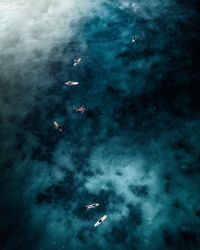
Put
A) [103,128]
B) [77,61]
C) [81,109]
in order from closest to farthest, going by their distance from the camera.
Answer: [103,128]
[81,109]
[77,61]

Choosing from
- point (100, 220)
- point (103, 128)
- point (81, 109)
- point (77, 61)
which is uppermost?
point (77, 61)

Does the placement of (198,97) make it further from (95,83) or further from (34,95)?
(34,95)

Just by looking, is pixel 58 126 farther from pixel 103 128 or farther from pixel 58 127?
pixel 103 128

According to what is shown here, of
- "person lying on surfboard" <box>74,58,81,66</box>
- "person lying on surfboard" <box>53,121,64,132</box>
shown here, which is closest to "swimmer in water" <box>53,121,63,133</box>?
"person lying on surfboard" <box>53,121,64,132</box>

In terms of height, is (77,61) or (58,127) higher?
(77,61)

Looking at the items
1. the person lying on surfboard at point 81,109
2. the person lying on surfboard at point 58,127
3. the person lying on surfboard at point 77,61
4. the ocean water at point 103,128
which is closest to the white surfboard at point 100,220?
the ocean water at point 103,128

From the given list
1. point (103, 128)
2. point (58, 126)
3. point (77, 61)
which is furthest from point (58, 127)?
point (77, 61)

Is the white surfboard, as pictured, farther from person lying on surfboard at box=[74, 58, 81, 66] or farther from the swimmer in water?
person lying on surfboard at box=[74, 58, 81, 66]

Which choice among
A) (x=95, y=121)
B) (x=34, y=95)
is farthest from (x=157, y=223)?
(x=34, y=95)

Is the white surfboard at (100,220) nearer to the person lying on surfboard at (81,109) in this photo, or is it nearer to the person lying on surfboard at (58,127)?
the person lying on surfboard at (58,127)
